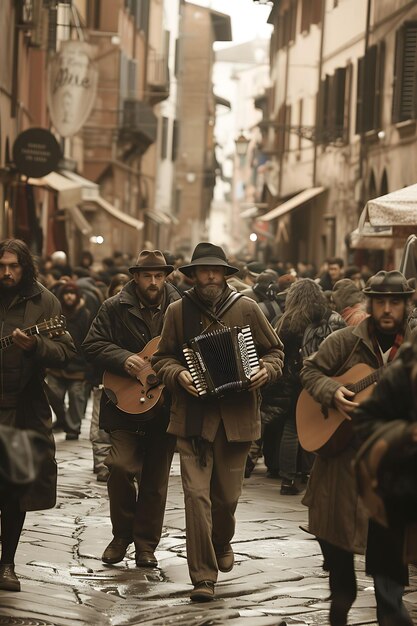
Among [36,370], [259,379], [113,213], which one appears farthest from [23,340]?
[113,213]

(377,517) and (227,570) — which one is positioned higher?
(377,517)

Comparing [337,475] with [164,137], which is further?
[164,137]

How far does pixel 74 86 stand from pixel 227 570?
22.9 meters

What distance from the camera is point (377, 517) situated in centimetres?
611

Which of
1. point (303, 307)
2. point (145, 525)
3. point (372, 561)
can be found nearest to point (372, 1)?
point (303, 307)

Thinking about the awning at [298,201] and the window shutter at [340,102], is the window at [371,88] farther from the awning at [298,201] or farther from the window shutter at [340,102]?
the awning at [298,201]

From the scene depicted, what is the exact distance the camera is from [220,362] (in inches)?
349

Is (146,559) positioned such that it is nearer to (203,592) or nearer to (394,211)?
(203,592)

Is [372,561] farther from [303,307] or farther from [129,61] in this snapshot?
[129,61]

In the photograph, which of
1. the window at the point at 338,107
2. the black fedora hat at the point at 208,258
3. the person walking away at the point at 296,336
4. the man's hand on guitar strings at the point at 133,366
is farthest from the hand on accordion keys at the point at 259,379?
the window at the point at 338,107

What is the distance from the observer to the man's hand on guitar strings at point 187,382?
8812 millimetres

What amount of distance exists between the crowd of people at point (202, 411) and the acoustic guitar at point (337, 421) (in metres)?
0.02

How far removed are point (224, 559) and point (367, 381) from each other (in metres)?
2.10

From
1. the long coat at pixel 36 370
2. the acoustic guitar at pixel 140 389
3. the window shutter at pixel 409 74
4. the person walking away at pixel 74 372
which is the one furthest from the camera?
the window shutter at pixel 409 74
